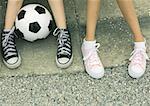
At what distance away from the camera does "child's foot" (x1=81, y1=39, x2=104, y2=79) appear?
2842mm

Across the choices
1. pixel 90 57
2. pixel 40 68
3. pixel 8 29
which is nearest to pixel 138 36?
pixel 90 57

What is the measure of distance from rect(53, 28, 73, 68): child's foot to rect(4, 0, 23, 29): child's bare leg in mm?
353

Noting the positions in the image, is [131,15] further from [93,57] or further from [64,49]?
[64,49]

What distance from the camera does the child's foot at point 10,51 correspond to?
2.90 metres

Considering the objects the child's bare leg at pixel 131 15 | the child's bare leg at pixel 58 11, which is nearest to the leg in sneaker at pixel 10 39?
the child's bare leg at pixel 58 11

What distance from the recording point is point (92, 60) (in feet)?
9.53

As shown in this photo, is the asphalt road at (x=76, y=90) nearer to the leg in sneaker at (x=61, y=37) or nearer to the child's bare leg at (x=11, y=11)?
the leg in sneaker at (x=61, y=37)

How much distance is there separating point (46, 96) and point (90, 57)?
0.47 metres

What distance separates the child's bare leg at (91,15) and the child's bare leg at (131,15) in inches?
6.9

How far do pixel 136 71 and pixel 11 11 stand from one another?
3.51ft

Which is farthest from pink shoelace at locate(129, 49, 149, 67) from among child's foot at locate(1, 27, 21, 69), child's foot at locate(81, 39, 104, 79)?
child's foot at locate(1, 27, 21, 69)

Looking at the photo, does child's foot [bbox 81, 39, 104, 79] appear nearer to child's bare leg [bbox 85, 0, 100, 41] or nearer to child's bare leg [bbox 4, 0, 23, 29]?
child's bare leg [bbox 85, 0, 100, 41]

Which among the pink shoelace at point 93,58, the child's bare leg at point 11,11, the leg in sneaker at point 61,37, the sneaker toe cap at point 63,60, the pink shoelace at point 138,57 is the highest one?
the child's bare leg at point 11,11

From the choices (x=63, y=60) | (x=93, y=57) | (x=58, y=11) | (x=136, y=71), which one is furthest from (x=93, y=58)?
(x=58, y=11)
